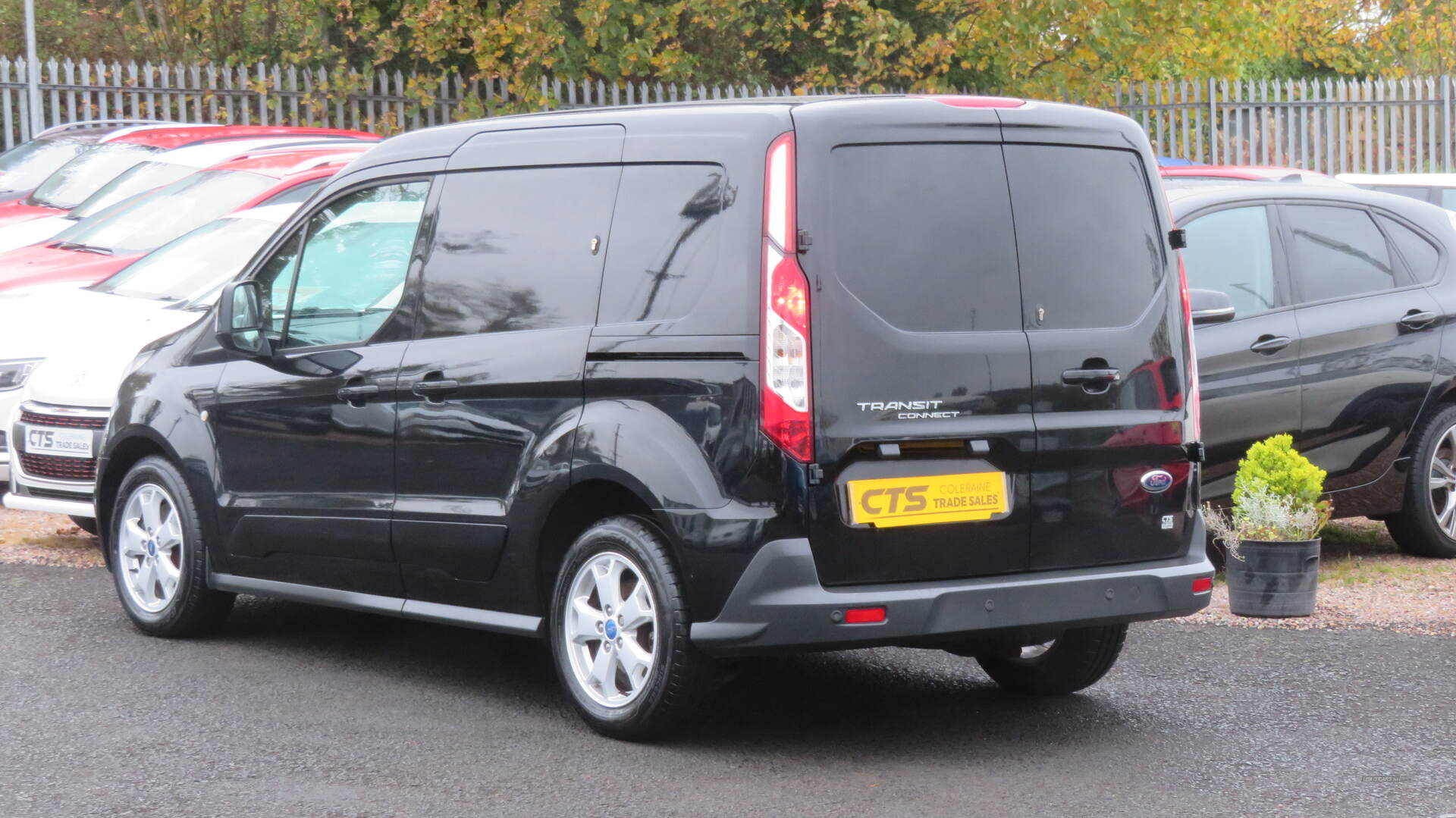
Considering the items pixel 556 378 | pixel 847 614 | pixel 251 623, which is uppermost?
pixel 556 378

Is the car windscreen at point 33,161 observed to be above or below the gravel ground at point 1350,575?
above

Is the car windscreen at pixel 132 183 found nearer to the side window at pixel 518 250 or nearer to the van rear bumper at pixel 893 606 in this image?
the side window at pixel 518 250

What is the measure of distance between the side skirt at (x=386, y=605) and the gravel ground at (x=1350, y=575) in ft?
7.40

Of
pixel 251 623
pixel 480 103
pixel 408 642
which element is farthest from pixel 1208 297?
pixel 480 103

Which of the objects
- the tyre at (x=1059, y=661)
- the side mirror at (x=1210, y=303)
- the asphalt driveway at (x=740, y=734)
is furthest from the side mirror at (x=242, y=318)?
the side mirror at (x=1210, y=303)

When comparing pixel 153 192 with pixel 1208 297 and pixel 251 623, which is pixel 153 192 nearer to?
pixel 251 623

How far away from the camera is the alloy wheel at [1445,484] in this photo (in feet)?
28.0

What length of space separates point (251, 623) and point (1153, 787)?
3.99 meters

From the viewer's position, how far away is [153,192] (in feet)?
38.5

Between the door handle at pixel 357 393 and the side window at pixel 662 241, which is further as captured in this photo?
the door handle at pixel 357 393

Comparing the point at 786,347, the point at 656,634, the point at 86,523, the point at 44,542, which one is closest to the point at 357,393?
the point at 656,634

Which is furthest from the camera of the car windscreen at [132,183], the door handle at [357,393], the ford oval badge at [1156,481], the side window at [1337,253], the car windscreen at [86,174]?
the car windscreen at [86,174]

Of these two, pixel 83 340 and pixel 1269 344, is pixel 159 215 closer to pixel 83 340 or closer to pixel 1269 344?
pixel 83 340

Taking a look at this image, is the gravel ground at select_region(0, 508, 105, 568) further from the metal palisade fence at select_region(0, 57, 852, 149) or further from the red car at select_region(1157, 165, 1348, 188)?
the metal palisade fence at select_region(0, 57, 852, 149)
